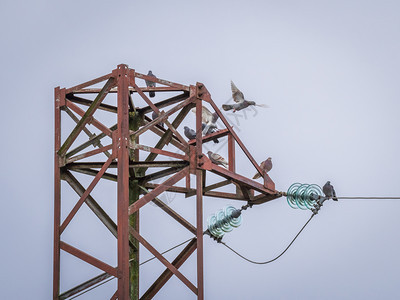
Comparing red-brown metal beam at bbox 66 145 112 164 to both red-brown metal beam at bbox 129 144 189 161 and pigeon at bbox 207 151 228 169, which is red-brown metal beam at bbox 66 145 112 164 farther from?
pigeon at bbox 207 151 228 169

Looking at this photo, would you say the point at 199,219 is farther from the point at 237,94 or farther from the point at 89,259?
the point at 237,94

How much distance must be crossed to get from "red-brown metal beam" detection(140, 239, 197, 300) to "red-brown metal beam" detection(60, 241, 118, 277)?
1.83m

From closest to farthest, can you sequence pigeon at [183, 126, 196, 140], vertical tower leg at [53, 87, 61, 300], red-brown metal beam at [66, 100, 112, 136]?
1. red-brown metal beam at [66, 100, 112, 136]
2. vertical tower leg at [53, 87, 61, 300]
3. pigeon at [183, 126, 196, 140]

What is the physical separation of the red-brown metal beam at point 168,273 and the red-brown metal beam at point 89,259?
72.2 inches

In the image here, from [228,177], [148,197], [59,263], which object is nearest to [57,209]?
[59,263]

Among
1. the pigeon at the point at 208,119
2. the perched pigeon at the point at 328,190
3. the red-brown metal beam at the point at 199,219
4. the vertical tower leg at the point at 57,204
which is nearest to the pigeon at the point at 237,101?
the pigeon at the point at 208,119

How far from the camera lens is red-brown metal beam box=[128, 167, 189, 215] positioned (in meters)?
17.6

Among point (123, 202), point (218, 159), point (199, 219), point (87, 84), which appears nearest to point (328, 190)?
point (218, 159)

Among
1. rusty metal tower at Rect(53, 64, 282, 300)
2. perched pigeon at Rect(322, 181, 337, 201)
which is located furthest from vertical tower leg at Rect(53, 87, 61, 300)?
perched pigeon at Rect(322, 181, 337, 201)

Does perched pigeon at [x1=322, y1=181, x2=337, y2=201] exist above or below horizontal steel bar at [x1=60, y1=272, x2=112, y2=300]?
above

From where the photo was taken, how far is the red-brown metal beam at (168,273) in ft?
62.8

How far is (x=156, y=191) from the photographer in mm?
18094

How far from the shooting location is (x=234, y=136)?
20047 mm

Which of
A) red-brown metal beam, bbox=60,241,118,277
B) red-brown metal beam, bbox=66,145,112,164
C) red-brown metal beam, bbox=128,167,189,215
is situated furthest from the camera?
red-brown metal beam, bbox=66,145,112,164
